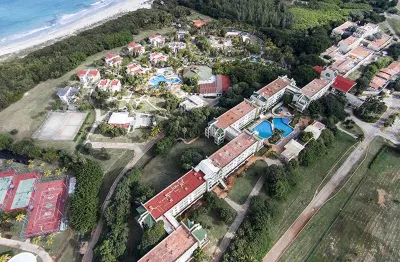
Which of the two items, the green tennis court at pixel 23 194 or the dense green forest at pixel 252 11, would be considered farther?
the dense green forest at pixel 252 11

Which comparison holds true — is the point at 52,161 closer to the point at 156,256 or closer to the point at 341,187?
the point at 156,256

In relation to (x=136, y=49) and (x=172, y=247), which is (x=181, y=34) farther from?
(x=172, y=247)

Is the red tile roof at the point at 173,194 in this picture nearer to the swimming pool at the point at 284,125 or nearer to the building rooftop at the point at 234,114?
the building rooftop at the point at 234,114

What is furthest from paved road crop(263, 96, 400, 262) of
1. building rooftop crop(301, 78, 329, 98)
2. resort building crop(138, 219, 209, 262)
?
resort building crop(138, 219, 209, 262)

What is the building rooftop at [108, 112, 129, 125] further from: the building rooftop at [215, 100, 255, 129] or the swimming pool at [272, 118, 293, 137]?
the swimming pool at [272, 118, 293, 137]

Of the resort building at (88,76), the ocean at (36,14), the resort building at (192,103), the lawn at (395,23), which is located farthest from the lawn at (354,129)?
the ocean at (36,14)

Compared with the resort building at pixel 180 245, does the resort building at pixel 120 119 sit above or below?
above

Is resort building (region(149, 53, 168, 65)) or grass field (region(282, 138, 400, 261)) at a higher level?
resort building (region(149, 53, 168, 65))
